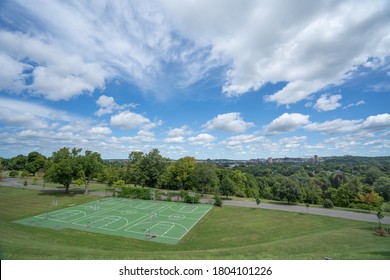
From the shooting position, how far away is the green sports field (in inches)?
866

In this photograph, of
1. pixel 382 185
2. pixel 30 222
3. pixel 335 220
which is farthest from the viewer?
pixel 382 185

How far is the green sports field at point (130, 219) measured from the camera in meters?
22.0

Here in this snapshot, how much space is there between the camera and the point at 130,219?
27188mm

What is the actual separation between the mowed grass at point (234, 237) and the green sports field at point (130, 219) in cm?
131

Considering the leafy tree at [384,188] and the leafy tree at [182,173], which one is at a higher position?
the leafy tree at [182,173]

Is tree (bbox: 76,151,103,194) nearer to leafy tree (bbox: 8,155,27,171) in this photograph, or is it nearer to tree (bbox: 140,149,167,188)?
tree (bbox: 140,149,167,188)

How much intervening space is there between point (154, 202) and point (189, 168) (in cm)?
1213

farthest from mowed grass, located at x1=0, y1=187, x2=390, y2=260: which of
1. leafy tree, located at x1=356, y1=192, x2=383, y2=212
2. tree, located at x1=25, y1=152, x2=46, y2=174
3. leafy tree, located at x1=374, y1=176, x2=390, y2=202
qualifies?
tree, located at x1=25, y1=152, x2=46, y2=174

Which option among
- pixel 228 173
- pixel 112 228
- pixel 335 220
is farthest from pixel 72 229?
pixel 228 173

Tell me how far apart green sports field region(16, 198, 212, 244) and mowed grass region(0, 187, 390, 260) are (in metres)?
1.31

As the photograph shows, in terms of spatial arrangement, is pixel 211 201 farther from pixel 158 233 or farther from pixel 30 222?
pixel 30 222

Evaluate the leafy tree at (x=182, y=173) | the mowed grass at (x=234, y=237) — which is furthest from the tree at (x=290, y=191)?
the leafy tree at (x=182, y=173)

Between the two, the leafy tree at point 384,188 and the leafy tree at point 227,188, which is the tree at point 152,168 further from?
the leafy tree at point 384,188

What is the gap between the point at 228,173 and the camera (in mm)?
54250
